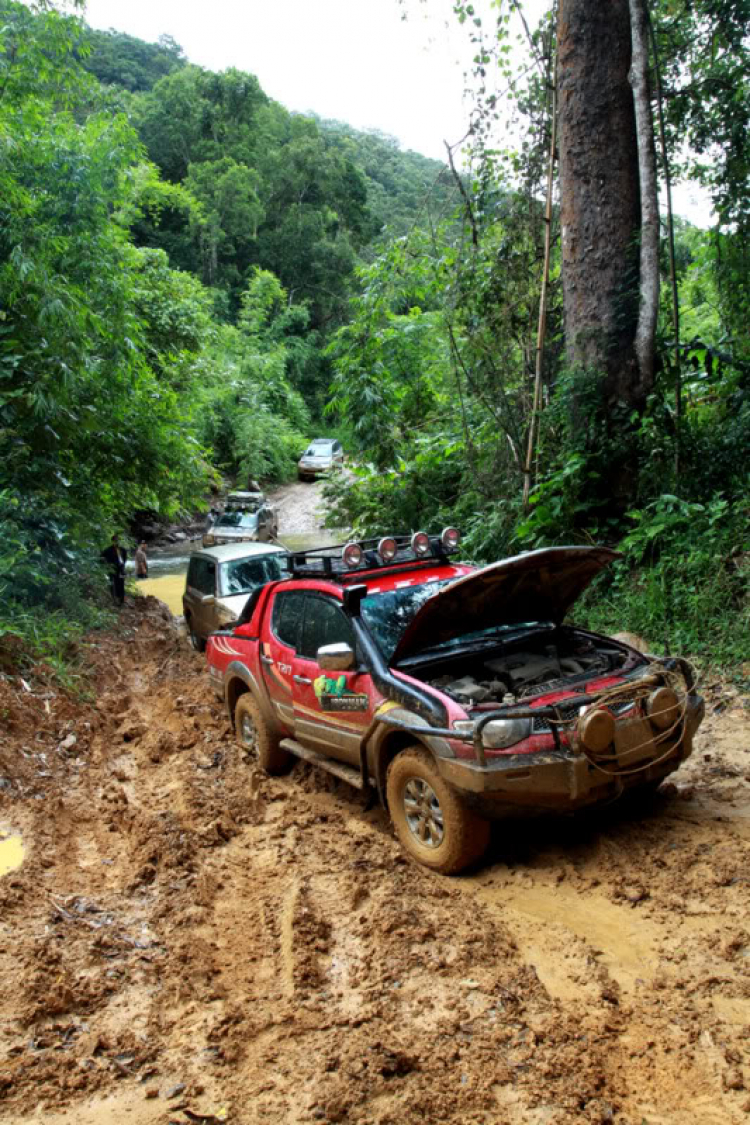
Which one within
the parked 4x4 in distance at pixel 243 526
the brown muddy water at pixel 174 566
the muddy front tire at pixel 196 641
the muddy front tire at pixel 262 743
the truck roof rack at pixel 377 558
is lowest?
the brown muddy water at pixel 174 566

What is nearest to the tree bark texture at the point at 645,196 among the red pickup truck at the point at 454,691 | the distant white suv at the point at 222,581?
the red pickup truck at the point at 454,691

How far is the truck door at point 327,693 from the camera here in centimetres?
486

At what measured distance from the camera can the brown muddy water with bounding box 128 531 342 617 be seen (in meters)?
18.4

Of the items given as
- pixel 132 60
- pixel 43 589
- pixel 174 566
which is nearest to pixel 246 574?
pixel 43 589

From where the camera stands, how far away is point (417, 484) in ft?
40.4

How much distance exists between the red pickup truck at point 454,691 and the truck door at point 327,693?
14mm

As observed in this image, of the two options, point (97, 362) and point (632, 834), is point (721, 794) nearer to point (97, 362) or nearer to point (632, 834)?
point (632, 834)

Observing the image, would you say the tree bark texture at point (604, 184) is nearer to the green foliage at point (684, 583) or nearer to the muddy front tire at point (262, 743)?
the green foliage at point (684, 583)

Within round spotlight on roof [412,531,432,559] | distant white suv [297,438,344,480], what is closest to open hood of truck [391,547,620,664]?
round spotlight on roof [412,531,432,559]

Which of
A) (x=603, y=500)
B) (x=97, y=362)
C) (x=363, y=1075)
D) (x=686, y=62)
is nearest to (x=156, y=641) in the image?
(x=97, y=362)

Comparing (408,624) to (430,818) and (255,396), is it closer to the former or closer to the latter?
(430,818)

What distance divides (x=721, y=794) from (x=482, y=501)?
6.44 metres

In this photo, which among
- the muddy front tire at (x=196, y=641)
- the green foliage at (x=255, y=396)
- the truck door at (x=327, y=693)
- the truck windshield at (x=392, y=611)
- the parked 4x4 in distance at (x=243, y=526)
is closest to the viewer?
the truck door at (x=327, y=693)

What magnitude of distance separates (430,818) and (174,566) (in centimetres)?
1919
